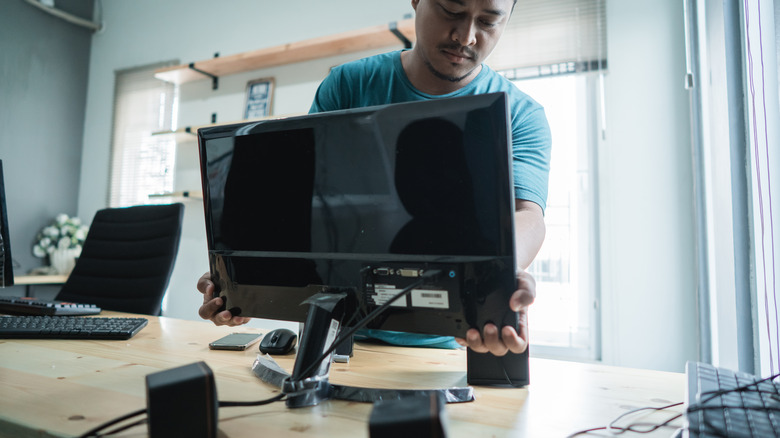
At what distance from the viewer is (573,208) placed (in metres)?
2.32

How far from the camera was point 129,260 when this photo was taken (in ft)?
5.75

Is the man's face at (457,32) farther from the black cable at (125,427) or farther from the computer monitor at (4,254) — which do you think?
the computer monitor at (4,254)

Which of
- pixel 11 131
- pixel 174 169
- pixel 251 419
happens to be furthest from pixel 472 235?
pixel 11 131

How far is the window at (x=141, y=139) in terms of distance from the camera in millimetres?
3223

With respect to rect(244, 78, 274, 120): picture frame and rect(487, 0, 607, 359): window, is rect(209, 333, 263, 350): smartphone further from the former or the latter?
rect(244, 78, 274, 120): picture frame

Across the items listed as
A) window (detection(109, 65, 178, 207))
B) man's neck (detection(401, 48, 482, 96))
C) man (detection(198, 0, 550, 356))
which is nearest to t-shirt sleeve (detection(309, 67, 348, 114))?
man (detection(198, 0, 550, 356))

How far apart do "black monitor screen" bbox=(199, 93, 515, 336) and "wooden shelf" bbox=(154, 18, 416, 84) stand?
5.94ft

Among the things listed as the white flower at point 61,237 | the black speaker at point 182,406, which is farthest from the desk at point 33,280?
the black speaker at point 182,406

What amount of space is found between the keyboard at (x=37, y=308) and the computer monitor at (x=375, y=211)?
86 cm

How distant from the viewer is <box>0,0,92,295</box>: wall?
3.14m

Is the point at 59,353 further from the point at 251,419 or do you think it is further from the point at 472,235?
the point at 472,235

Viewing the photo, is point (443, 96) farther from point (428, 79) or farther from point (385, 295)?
point (385, 295)

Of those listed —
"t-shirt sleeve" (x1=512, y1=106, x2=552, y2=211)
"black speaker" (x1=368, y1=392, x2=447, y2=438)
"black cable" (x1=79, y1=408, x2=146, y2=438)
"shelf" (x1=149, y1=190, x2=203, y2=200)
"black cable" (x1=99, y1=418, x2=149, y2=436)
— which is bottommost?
"black cable" (x1=99, y1=418, x2=149, y2=436)

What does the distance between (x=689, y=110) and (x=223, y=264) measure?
2.12 m
